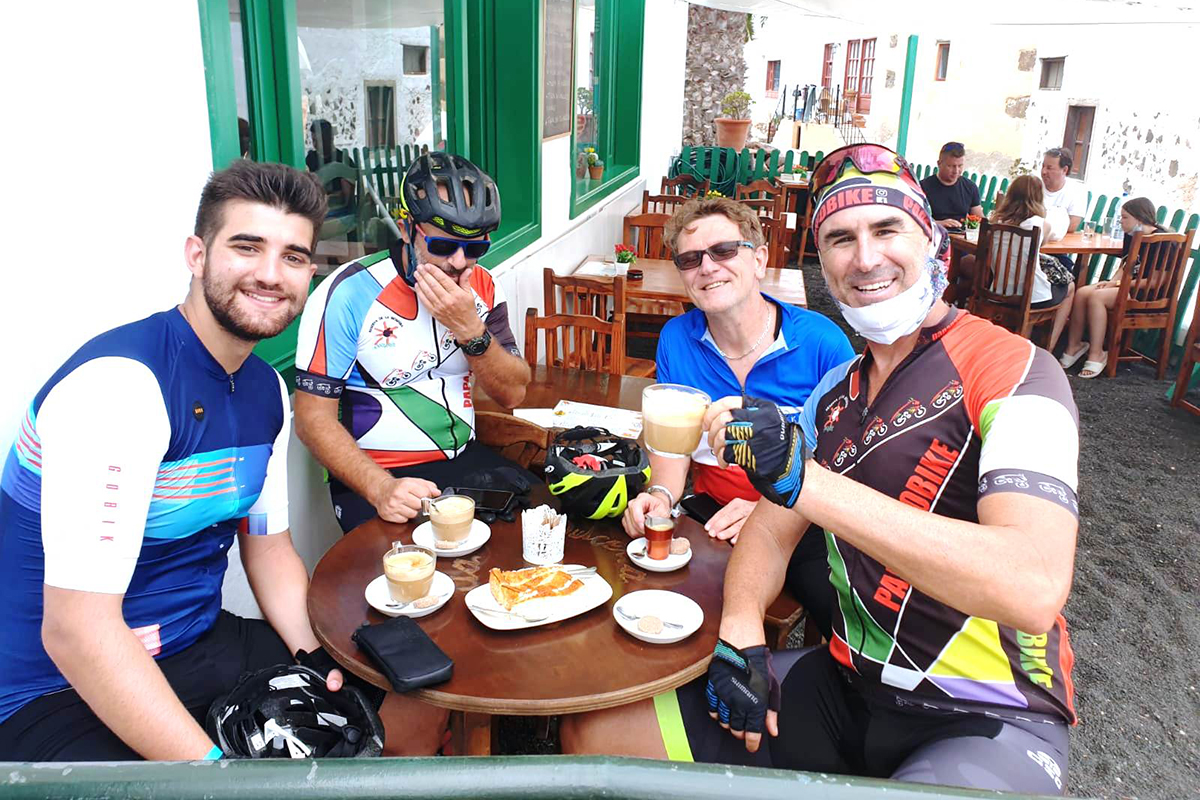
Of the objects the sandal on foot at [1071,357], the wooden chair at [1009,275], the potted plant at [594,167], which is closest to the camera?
the wooden chair at [1009,275]

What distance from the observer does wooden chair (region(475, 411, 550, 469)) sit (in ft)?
10.8

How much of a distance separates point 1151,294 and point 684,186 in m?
6.19

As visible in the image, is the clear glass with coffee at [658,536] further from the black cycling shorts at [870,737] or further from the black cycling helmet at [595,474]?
the black cycling shorts at [870,737]

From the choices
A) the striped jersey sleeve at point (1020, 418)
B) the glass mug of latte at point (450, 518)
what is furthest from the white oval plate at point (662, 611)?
the striped jersey sleeve at point (1020, 418)

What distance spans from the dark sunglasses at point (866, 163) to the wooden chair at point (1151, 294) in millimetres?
6516

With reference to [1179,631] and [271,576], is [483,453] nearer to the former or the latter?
[271,576]

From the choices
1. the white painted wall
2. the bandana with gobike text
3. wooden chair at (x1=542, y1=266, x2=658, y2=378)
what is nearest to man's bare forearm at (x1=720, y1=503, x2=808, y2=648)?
the bandana with gobike text

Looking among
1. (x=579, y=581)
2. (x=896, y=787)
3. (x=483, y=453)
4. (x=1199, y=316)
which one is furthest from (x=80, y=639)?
(x=1199, y=316)

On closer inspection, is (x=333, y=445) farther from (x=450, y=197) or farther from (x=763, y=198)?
(x=763, y=198)

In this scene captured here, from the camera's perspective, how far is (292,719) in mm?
1735

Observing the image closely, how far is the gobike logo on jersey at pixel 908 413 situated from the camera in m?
1.79

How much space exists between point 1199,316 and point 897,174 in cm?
601

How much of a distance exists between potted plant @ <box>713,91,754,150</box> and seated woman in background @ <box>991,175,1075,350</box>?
7275 millimetres

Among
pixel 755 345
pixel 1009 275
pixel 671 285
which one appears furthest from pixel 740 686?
pixel 1009 275
